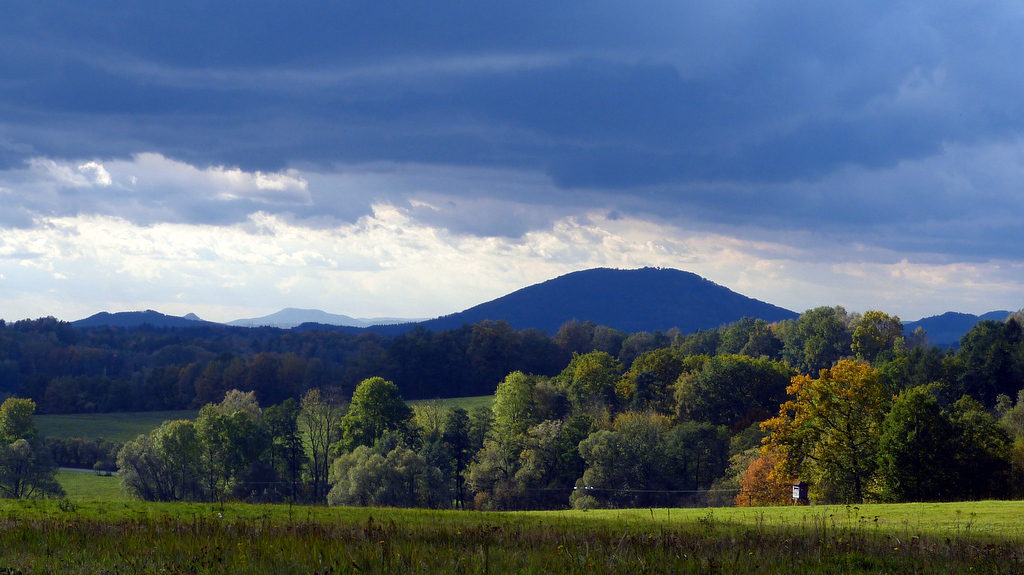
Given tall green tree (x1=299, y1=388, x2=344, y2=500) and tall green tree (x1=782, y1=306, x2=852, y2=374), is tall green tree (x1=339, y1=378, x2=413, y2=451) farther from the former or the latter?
tall green tree (x1=782, y1=306, x2=852, y2=374)

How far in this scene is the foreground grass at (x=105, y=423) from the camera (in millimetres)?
126875

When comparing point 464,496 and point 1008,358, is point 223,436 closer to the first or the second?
point 464,496

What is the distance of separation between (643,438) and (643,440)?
0.40 meters

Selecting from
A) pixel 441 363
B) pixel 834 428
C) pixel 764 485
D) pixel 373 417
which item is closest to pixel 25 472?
pixel 373 417

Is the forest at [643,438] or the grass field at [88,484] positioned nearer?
the forest at [643,438]

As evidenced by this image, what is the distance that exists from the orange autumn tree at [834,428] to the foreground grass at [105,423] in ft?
333

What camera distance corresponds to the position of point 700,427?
86.5 m

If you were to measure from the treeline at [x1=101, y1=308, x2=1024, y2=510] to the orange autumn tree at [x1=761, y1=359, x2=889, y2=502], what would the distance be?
0.40 feet

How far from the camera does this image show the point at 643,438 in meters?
83.4

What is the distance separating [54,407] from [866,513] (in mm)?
157684

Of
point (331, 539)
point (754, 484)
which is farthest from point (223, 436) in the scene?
point (331, 539)

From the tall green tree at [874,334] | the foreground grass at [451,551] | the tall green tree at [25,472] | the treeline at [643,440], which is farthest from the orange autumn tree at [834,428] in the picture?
the tall green tree at [25,472]

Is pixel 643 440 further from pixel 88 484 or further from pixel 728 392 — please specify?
pixel 88 484

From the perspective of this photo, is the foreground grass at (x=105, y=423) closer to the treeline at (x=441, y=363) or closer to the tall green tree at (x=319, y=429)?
Result: the treeline at (x=441, y=363)
